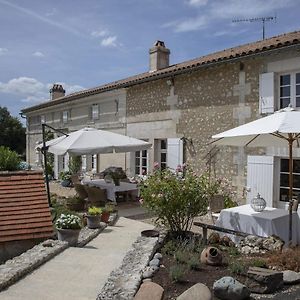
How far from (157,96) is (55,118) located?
988cm

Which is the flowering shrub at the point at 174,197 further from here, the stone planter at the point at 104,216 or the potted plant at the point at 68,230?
the stone planter at the point at 104,216

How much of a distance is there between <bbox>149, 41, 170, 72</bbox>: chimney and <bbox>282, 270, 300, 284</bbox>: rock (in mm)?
11404

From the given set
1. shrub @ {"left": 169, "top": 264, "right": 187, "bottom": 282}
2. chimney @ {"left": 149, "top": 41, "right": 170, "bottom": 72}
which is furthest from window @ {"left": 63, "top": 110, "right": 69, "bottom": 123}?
shrub @ {"left": 169, "top": 264, "right": 187, "bottom": 282}

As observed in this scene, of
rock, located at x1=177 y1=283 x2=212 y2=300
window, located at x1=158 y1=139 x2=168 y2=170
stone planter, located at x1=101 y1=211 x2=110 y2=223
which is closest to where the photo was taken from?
rock, located at x1=177 y1=283 x2=212 y2=300

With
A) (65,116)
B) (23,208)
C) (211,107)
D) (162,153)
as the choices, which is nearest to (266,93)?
(211,107)

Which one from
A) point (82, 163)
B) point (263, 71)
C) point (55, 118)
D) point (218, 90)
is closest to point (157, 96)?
point (218, 90)

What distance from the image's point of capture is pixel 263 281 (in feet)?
12.6

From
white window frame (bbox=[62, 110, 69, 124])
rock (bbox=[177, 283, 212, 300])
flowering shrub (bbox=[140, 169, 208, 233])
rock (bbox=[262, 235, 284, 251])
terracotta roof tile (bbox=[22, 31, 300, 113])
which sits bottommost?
rock (bbox=[177, 283, 212, 300])

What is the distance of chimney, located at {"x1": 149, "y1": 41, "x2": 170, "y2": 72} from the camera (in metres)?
14.4

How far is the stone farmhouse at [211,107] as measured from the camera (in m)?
8.38

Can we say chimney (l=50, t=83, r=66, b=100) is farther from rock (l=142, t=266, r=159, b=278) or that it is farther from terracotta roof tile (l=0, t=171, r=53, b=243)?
rock (l=142, t=266, r=159, b=278)

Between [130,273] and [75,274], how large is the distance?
0.78 m

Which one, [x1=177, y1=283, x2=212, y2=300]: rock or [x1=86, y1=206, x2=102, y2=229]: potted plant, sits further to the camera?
[x1=86, y1=206, x2=102, y2=229]: potted plant

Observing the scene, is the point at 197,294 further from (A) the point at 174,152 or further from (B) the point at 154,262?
(A) the point at 174,152
